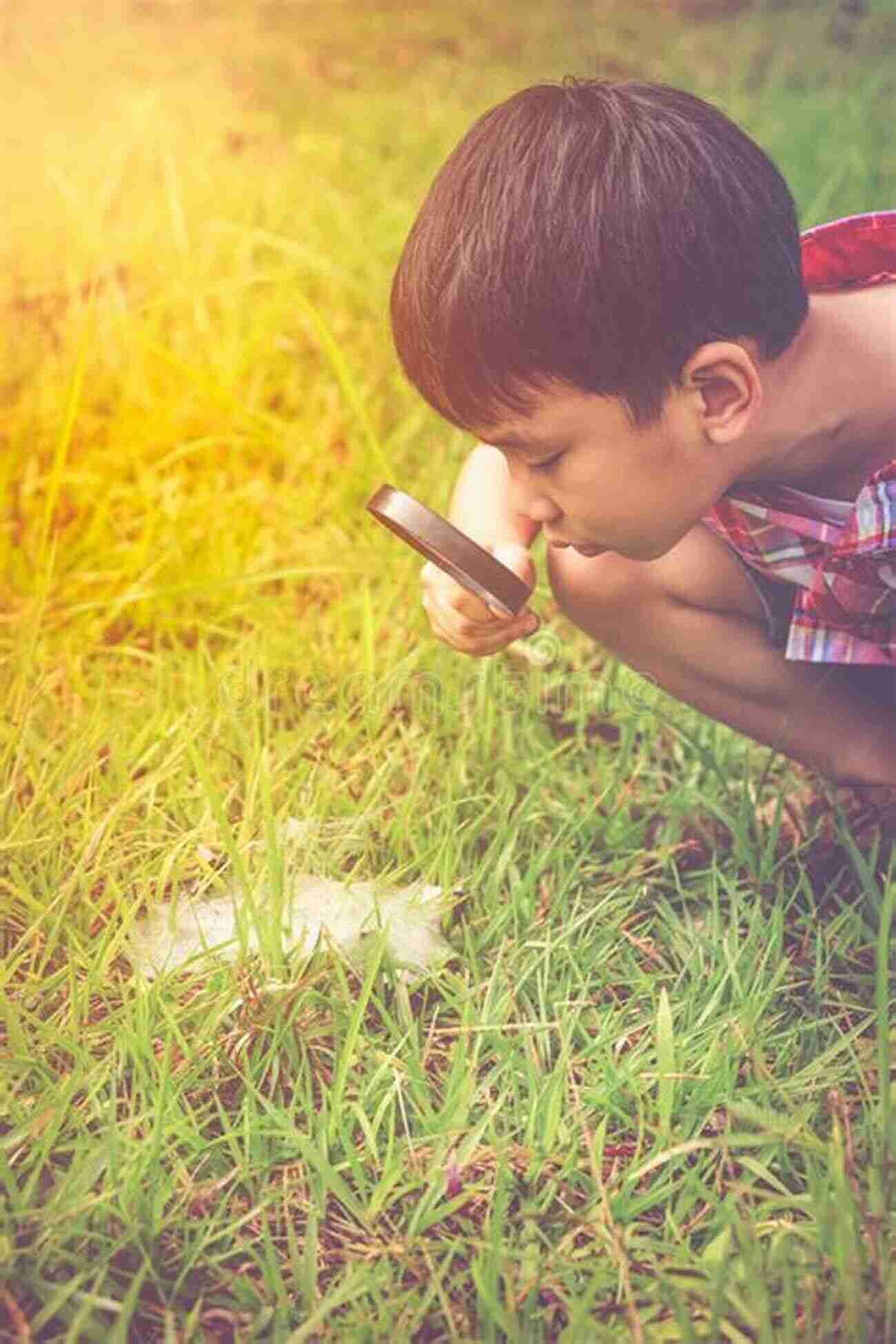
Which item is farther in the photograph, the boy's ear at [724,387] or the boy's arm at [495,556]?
the boy's arm at [495,556]

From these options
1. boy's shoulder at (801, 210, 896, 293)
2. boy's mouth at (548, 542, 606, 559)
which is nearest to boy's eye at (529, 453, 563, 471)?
boy's mouth at (548, 542, 606, 559)

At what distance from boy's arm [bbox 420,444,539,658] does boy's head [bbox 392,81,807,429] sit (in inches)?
9.7

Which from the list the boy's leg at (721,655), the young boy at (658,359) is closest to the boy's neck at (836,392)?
the young boy at (658,359)

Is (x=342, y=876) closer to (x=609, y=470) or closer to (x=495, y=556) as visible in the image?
(x=495, y=556)

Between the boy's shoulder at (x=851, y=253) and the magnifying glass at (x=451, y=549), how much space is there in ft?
1.50

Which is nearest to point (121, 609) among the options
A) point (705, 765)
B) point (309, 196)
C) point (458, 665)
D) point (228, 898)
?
point (458, 665)

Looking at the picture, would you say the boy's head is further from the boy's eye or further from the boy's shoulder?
the boy's shoulder

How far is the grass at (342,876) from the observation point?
1411 millimetres

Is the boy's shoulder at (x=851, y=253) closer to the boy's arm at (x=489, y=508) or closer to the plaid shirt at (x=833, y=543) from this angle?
the plaid shirt at (x=833, y=543)

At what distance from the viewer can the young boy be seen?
1565mm

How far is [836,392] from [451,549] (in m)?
0.42

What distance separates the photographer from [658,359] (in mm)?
1604

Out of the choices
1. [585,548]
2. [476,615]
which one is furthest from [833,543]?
[476,615]

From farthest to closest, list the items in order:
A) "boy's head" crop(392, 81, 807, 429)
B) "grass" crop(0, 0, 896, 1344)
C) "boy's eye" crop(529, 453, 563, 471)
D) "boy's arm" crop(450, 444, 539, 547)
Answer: "boy's arm" crop(450, 444, 539, 547) → "boy's eye" crop(529, 453, 563, 471) → "boy's head" crop(392, 81, 807, 429) → "grass" crop(0, 0, 896, 1344)
